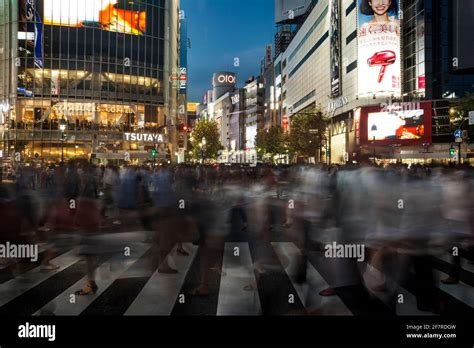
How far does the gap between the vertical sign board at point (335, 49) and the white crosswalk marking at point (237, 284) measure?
2515 inches

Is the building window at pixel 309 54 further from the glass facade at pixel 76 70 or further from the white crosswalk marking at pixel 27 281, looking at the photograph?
the white crosswalk marking at pixel 27 281

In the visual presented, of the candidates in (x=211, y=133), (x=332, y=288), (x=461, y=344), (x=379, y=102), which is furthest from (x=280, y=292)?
(x=211, y=133)

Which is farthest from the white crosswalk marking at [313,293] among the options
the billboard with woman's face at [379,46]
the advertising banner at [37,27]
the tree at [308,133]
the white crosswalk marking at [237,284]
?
the tree at [308,133]

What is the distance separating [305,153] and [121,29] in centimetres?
3342

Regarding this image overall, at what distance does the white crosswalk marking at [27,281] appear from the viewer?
5.67 m

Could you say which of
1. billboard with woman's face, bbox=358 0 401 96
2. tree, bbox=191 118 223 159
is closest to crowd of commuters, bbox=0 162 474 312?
billboard with woman's face, bbox=358 0 401 96

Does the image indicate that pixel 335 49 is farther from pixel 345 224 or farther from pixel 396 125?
pixel 345 224

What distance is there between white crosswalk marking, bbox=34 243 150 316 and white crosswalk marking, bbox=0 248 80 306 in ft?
1.82

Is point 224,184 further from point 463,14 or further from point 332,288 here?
point 463,14

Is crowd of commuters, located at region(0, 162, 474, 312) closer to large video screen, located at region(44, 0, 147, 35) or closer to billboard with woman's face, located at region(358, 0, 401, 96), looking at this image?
billboard with woman's face, located at region(358, 0, 401, 96)

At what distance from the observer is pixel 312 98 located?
287 feet

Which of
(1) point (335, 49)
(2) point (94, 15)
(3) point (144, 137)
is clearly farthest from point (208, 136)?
(2) point (94, 15)

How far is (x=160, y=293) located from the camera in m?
5.83

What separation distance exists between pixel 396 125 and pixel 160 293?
59.3 metres
